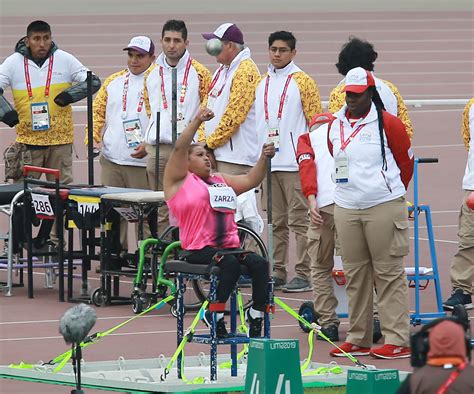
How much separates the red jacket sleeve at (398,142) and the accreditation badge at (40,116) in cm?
519

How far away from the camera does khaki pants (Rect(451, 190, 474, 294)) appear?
584 inches

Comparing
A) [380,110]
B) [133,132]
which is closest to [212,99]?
[133,132]

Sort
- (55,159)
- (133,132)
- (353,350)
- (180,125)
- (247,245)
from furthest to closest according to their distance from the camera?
1. (55,159)
2. (133,132)
3. (180,125)
4. (247,245)
5. (353,350)

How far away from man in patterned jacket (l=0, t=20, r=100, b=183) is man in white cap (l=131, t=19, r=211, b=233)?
0.76 meters

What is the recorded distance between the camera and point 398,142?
12.4 meters

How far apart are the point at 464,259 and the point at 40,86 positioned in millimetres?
4434

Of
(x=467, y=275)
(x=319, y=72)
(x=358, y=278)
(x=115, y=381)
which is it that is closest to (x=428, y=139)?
(x=319, y=72)

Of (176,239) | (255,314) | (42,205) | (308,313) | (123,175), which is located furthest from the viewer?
(123,175)

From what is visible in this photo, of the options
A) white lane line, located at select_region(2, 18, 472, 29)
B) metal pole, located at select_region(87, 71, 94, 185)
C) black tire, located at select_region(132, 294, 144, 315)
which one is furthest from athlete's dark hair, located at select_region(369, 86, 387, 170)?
white lane line, located at select_region(2, 18, 472, 29)

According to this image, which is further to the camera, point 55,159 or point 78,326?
point 55,159

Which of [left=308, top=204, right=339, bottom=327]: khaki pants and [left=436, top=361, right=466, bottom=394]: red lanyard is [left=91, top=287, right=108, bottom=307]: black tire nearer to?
[left=308, top=204, right=339, bottom=327]: khaki pants

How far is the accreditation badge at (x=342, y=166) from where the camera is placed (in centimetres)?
1241

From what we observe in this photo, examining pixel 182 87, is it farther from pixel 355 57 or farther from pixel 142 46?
pixel 355 57

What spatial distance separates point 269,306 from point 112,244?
3.79 meters
